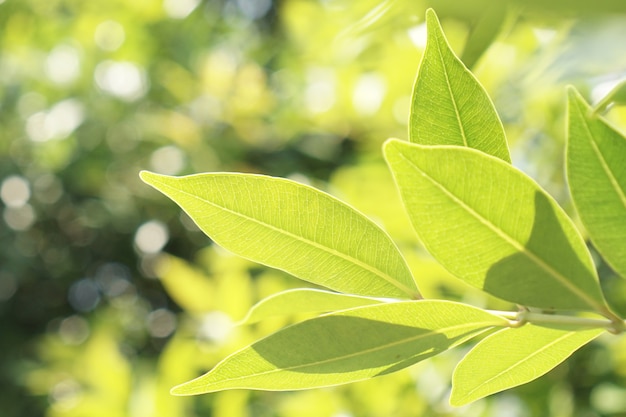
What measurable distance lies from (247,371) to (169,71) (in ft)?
5.87

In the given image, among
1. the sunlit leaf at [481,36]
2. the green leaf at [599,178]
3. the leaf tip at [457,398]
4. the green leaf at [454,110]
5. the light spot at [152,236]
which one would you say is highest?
the light spot at [152,236]

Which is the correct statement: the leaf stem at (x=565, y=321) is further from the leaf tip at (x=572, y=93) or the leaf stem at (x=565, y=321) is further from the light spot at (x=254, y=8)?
the light spot at (x=254, y=8)

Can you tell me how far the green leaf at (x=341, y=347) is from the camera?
0.36 metres

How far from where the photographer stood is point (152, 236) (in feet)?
7.43

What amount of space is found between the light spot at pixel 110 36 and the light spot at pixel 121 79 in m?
0.04

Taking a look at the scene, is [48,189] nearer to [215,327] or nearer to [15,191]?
[15,191]

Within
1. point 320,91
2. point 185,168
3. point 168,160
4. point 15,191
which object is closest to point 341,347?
point 320,91

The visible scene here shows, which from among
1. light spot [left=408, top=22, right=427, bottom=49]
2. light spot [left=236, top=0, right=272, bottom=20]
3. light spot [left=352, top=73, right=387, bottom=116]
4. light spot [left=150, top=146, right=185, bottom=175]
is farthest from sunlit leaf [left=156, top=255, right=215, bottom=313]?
light spot [left=236, top=0, right=272, bottom=20]

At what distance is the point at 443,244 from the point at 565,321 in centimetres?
7

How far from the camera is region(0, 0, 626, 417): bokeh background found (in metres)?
1.10

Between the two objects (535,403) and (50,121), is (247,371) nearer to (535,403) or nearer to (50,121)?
(535,403)

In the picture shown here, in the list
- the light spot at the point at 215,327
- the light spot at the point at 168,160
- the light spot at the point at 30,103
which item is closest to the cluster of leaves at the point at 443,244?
the light spot at the point at 215,327

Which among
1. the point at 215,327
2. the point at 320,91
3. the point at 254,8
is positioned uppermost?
the point at 254,8

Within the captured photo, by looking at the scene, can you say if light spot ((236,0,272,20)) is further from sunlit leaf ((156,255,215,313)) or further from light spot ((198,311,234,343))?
light spot ((198,311,234,343))
